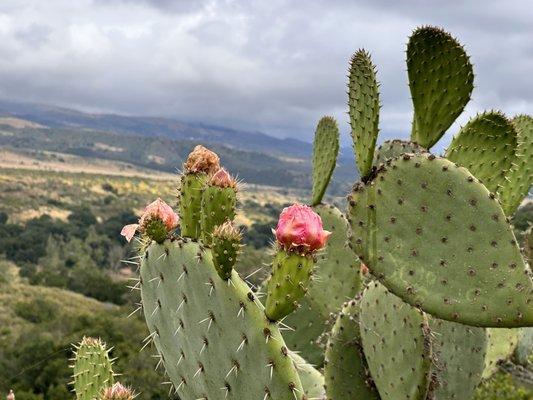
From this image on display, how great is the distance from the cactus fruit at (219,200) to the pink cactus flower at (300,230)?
0.35 meters

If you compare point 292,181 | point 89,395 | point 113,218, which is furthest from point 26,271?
point 292,181

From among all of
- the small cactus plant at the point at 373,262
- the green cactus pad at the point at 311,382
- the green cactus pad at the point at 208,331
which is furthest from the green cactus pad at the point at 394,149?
the green cactus pad at the point at 208,331

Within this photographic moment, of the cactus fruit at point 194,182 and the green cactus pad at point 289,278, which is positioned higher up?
the cactus fruit at point 194,182

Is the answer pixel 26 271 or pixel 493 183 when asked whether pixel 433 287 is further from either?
pixel 26 271

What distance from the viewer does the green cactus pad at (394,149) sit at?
8.89 ft

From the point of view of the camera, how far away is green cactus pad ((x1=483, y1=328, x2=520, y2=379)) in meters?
3.32

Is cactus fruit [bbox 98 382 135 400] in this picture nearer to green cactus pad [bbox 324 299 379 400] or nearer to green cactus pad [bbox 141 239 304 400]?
green cactus pad [bbox 141 239 304 400]

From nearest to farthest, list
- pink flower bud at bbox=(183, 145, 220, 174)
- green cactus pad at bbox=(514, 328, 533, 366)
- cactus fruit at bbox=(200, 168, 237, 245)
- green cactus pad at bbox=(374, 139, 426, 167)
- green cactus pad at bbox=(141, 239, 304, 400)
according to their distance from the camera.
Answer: green cactus pad at bbox=(141, 239, 304, 400), cactus fruit at bbox=(200, 168, 237, 245), pink flower bud at bbox=(183, 145, 220, 174), green cactus pad at bbox=(374, 139, 426, 167), green cactus pad at bbox=(514, 328, 533, 366)

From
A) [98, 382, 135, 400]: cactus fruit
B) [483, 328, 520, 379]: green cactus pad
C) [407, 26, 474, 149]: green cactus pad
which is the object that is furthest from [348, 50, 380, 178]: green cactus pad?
[483, 328, 520, 379]: green cactus pad

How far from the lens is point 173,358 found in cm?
215

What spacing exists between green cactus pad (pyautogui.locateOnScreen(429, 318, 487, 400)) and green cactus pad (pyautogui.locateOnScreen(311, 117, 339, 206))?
909mm

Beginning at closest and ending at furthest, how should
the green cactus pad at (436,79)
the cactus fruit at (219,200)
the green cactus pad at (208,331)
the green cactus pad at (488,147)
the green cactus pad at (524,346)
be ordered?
1. the green cactus pad at (208,331)
2. the cactus fruit at (219,200)
3. the green cactus pad at (436,79)
4. the green cactus pad at (488,147)
5. the green cactus pad at (524,346)

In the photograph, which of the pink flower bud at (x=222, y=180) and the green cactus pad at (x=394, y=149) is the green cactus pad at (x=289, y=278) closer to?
the pink flower bud at (x=222, y=180)

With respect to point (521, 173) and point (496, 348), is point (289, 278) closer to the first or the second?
point (521, 173)
